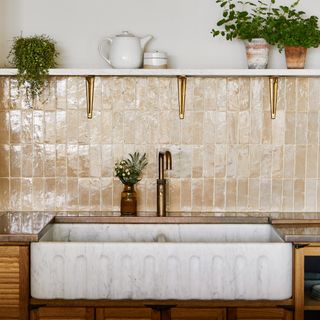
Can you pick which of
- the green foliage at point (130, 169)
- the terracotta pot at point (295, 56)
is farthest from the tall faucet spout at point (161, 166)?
the terracotta pot at point (295, 56)

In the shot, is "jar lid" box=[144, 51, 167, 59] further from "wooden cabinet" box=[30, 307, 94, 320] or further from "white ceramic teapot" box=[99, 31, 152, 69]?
"wooden cabinet" box=[30, 307, 94, 320]

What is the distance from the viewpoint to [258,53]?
338cm

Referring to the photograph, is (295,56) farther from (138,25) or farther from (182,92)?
(138,25)

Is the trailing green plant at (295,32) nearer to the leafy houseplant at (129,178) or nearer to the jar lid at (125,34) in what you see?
the jar lid at (125,34)

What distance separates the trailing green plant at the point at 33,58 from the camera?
3.31 metres

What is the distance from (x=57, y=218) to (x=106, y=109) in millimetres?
624

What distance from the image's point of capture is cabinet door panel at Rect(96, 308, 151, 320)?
2.88 m

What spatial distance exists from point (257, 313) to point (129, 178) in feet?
3.17

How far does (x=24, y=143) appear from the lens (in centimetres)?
354

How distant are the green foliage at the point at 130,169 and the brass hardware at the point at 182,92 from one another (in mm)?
304

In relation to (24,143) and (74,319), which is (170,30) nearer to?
(24,143)

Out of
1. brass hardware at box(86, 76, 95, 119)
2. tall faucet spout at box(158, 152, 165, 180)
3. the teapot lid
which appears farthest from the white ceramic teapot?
tall faucet spout at box(158, 152, 165, 180)

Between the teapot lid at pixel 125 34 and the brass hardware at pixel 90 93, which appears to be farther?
the brass hardware at pixel 90 93

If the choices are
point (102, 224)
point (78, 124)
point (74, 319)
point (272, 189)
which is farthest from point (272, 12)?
point (74, 319)
